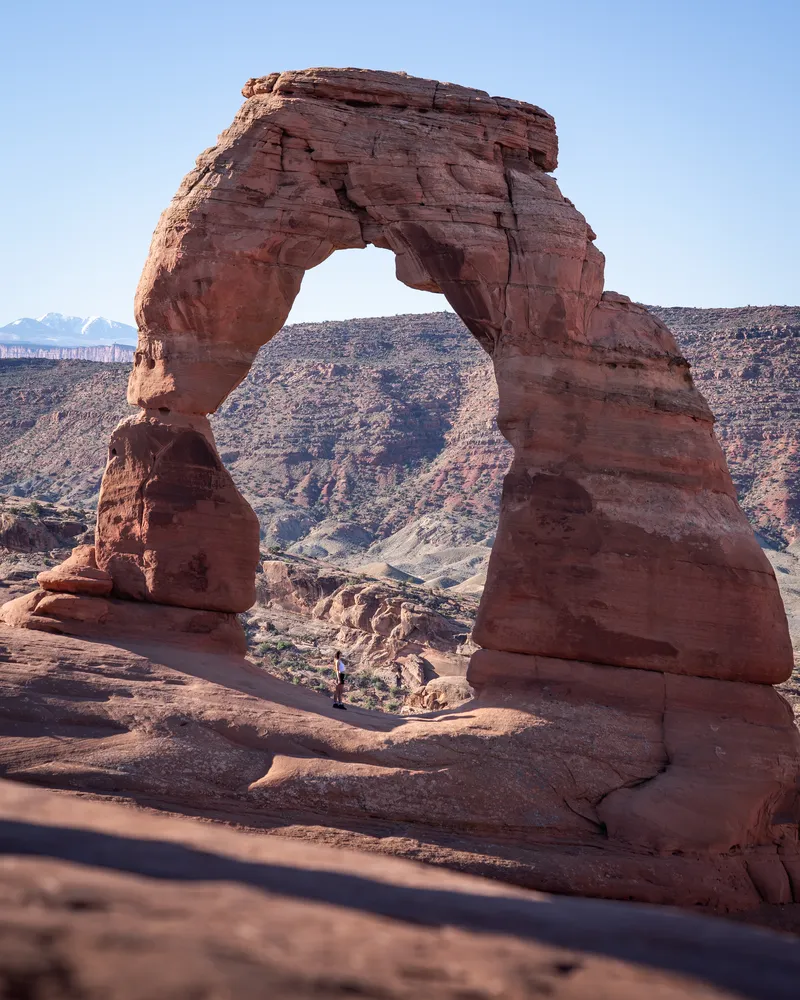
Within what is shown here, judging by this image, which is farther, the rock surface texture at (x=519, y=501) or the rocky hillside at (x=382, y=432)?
the rocky hillside at (x=382, y=432)

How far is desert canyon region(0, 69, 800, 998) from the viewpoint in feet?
40.0

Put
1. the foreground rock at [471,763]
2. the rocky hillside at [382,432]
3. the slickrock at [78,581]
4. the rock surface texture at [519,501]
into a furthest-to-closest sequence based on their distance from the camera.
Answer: the rocky hillside at [382,432], the slickrock at [78,581], the rock surface texture at [519,501], the foreground rock at [471,763]

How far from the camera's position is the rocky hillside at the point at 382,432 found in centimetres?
6044

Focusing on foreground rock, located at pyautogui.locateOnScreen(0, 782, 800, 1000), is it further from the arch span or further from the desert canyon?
the arch span

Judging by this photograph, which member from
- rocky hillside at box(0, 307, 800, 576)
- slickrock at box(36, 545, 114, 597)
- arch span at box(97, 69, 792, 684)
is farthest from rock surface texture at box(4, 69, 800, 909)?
rocky hillside at box(0, 307, 800, 576)

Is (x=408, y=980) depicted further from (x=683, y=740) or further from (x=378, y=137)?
(x=378, y=137)

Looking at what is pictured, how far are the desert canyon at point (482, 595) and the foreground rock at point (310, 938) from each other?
7.43 meters

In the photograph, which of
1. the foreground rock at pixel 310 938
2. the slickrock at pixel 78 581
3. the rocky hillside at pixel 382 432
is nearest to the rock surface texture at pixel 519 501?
the slickrock at pixel 78 581

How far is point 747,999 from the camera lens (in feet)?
11.0

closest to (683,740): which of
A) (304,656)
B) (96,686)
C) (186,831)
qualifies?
(96,686)

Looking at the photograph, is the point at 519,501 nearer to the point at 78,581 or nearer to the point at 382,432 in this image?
the point at 78,581

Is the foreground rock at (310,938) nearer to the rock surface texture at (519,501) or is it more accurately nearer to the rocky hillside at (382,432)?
the rock surface texture at (519,501)

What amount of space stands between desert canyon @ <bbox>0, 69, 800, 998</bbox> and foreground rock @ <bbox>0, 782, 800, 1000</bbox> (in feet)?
24.4

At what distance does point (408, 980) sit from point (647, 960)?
2.71 ft
